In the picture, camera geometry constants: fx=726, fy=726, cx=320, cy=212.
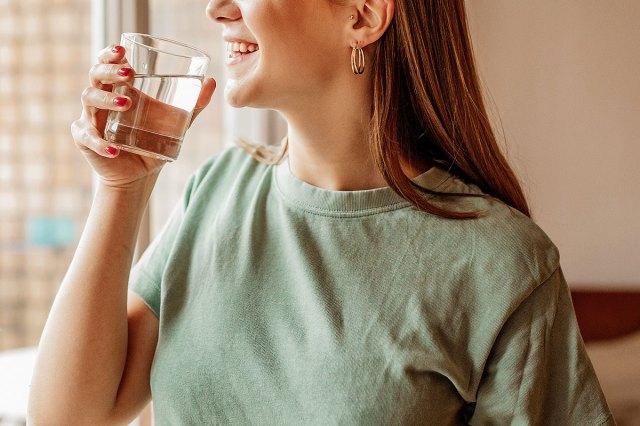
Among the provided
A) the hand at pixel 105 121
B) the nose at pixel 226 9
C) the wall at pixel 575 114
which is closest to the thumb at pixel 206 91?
the hand at pixel 105 121

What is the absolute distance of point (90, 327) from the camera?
44.0 inches

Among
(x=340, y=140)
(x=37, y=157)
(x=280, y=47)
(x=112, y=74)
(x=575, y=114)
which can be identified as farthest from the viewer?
(x=575, y=114)

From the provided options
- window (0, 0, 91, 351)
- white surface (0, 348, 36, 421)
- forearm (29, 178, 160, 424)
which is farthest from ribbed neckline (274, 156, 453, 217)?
white surface (0, 348, 36, 421)

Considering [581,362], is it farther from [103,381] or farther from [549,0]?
[549,0]

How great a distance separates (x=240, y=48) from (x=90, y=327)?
491mm

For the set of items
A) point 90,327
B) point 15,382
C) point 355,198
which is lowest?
point 15,382

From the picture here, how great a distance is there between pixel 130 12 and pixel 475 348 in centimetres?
104

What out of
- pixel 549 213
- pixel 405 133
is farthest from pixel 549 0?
pixel 405 133

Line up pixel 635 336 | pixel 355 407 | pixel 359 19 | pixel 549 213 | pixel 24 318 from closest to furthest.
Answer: pixel 355 407, pixel 359 19, pixel 24 318, pixel 635 336, pixel 549 213

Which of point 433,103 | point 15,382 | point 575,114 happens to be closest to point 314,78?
point 433,103

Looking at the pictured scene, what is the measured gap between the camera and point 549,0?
2.19 metres

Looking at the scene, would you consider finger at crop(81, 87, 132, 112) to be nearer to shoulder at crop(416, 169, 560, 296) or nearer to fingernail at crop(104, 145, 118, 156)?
fingernail at crop(104, 145, 118, 156)

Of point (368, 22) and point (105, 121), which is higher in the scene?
point (368, 22)

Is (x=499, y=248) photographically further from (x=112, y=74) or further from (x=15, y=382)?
(x=15, y=382)
